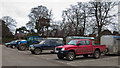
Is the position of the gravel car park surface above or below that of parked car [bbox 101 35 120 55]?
below

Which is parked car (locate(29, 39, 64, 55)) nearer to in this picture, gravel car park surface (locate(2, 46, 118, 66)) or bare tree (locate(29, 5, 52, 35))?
gravel car park surface (locate(2, 46, 118, 66))

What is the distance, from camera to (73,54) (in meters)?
14.0

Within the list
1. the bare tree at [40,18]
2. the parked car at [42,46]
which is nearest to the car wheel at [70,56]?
the parked car at [42,46]

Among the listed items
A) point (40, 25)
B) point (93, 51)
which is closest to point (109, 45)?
point (93, 51)

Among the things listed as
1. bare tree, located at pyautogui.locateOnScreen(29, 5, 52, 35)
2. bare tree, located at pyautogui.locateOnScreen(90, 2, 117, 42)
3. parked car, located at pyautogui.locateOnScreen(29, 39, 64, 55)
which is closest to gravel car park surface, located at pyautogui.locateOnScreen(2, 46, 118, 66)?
parked car, located at pyautogui.locateOnScreen(29, 39, 64, 55)

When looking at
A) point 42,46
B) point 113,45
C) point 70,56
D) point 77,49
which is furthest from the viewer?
point 42,46

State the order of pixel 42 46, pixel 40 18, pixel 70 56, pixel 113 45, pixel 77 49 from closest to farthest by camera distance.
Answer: pixel 70 56, pixel 77 49, pixel 113 45, pixel 42 46, pixel 40 18

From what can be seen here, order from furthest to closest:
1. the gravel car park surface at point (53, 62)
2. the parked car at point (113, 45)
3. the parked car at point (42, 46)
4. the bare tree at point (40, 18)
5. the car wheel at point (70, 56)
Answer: the bare tree at point (40, 18), the parked car at point (42, 46), the parked car at point (113, 45), the car wheel at point (70, 56), the gravel car park surface at point (53, 62)

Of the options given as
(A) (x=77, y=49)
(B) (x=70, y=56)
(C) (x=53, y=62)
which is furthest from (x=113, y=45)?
(C) (x=53, y=62)

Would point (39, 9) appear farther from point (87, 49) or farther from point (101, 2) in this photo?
point (87, 49)

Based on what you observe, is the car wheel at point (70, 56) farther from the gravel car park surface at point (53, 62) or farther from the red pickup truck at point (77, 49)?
the gravel car park surface at point (53, 62)

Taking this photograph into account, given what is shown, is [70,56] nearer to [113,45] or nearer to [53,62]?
[53,62]

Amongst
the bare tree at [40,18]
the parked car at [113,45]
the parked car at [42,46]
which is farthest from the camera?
the bare tree at [40,18]

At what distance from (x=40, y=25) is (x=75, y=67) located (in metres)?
41.8
